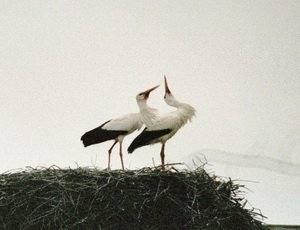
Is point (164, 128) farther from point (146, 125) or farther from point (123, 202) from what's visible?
point (123, 202)

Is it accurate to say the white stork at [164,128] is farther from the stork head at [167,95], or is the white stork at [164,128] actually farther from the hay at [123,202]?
the hay at [123,202]

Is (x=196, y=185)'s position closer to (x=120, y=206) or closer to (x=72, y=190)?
(x=120, y=206)

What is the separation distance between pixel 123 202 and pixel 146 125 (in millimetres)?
1125

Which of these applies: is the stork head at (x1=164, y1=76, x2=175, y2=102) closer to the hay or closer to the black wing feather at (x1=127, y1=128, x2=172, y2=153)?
the black wing feather at (x1=127, y1=128, x2=172, y2=153)

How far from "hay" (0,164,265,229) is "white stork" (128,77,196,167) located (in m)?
0.78

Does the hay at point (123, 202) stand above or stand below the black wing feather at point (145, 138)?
below

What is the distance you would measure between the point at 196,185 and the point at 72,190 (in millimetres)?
576

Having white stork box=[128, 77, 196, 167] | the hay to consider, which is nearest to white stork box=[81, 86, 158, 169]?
white stork box=[128, 77, 196, 167]

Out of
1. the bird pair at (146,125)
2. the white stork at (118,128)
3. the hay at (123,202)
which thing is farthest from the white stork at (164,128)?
the hay at (123,202)

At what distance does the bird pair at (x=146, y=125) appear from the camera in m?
3.58

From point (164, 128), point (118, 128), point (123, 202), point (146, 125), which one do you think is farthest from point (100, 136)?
point (123, 202)

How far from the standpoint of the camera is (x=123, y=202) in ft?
8.57

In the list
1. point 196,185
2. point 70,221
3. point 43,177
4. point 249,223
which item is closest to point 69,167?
point 43,177

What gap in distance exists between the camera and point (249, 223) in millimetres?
2730
